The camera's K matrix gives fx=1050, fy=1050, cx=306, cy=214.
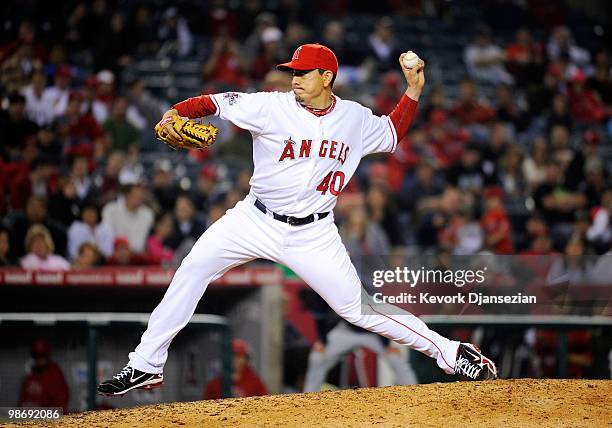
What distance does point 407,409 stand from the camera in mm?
5148

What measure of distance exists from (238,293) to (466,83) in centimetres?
572

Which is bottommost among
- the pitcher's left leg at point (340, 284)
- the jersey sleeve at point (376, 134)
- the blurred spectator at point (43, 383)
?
the blurred spectator at point (43, 383)

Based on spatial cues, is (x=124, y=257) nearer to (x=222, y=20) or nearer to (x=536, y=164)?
(x=536, y=164)

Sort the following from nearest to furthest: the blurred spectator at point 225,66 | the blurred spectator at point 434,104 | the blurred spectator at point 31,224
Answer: the blurred spectator at point 31,224, the blurred spectator at point 225,66, the blurred spectator at point 434,104

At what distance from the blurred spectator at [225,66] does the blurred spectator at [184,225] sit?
2.55m

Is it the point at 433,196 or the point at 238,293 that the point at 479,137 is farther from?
the point at 238,293

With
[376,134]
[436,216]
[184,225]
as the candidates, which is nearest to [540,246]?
[436,216]

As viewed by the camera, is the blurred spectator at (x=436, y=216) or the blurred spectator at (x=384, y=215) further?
the blurred spectator at (x=436, y=216)

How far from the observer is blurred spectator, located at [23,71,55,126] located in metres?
9.87

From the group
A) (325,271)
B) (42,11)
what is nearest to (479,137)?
(42,11)

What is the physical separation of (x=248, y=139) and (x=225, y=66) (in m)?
1.33

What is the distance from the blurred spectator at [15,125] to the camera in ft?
30.5

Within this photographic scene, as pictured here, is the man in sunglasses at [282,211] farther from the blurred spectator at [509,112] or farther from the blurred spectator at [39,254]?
the blurred spectator at [509,112]

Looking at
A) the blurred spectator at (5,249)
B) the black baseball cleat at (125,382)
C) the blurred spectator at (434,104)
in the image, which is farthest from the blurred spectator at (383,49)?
the black baseball cleat at (125,382)
